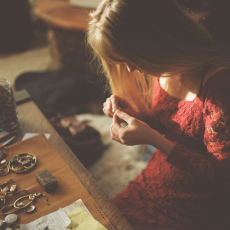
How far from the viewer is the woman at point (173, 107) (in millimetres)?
787

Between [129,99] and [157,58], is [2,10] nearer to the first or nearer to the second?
[129,99]

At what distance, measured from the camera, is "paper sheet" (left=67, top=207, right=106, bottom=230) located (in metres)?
0.73

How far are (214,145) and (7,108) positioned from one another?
2.40 feet

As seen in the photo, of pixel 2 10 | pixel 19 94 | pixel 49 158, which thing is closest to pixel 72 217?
pixel 49 158

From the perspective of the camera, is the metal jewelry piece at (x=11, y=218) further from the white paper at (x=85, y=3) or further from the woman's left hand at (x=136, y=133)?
the white paper at (x=85, y=3)

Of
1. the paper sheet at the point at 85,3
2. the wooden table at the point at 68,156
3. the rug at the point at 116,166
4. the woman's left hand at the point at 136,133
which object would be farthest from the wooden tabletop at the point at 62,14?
the woman's left hand at the point at 136,133

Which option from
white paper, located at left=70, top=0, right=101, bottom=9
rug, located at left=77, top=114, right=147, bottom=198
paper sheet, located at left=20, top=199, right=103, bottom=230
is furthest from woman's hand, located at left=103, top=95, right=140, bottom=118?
white paper, located at left=70, top=0, right=101, bottom=9

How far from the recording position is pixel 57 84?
2463 mm

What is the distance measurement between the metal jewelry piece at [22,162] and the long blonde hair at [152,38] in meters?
0.40

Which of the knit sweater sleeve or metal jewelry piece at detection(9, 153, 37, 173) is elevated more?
the knit sweater sleeve

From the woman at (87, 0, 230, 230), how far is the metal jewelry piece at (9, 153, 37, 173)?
0.27 metres

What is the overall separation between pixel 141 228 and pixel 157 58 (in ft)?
1.72

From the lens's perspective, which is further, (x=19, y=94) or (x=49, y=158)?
(x=19, y=94)

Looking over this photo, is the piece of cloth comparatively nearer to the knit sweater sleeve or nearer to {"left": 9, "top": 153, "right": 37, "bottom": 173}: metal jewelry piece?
the knit sweater sleeve
